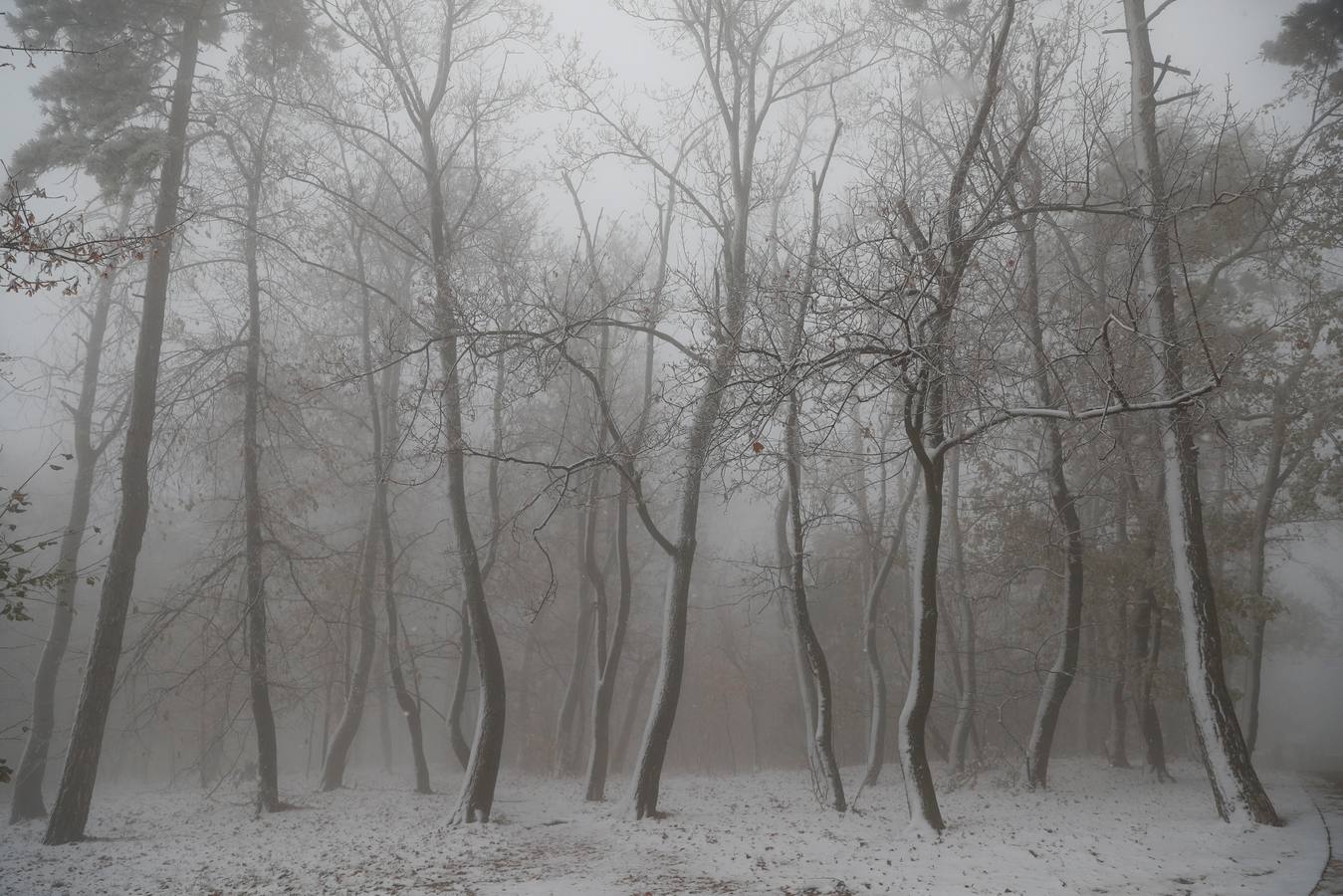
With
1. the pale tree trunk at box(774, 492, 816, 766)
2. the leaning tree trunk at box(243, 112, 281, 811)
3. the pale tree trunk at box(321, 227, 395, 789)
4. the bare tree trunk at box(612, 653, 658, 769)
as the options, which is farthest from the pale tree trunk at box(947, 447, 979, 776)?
the leaning tree trunk at box(243, 112, 281, 811)

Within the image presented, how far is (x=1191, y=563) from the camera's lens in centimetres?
820

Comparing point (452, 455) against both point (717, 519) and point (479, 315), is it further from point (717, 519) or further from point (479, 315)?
point (717, 519)

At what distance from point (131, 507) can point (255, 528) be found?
1.88m

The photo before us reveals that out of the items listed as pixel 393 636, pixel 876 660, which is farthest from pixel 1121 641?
pixel 393 636

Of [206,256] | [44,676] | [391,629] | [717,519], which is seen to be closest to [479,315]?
[206,256]

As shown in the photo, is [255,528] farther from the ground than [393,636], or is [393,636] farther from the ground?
[255,528]

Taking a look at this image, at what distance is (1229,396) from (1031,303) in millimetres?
4897

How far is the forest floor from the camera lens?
582 cm

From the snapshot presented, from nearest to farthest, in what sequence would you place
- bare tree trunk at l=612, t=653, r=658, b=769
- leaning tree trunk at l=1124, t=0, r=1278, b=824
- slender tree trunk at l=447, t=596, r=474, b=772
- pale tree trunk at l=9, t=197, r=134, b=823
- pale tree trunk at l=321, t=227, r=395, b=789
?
leaning tree trunk at l=1124, t=0, r=1278, b=824 < pale tree trunk at l=9, t=197, r=134, b=823 < slender tree trunk at l=447, t=596, r=474, b=772 < pale tree trunk at l=321, t=227, r=395, b=789 < bare tree trunk at l=612, t=653, r=658, b=769

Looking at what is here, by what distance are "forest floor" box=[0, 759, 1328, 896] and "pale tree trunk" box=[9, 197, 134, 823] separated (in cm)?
115

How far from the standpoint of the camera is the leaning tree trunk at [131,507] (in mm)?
8742

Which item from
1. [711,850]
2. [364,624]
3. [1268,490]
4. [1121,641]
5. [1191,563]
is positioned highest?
[1268,490]

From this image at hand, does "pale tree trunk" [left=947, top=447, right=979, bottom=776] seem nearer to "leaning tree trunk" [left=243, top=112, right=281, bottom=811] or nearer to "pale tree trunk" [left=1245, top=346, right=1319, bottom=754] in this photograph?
"pale tree trunk" [left=1245, top=346, right=1319, bottom=754]

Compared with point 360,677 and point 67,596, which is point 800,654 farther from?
point 67,596
